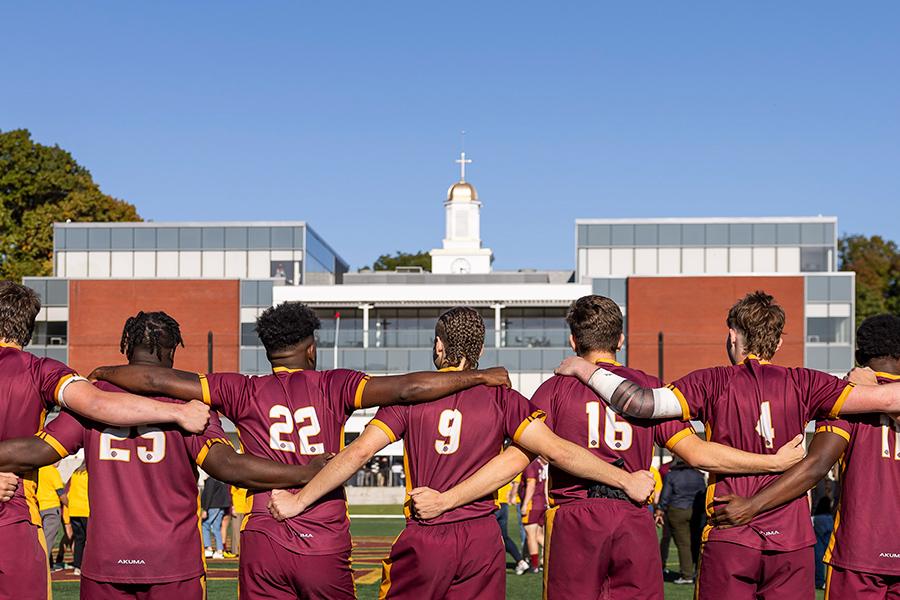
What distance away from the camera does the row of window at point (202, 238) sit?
2339 inches

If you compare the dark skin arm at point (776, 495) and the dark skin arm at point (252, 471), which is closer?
the dark skin arm at point (252, 471)

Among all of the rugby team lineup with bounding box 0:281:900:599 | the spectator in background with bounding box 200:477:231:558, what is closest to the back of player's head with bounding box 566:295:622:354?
the rugby team lineup with bounding box 0:281:900:599

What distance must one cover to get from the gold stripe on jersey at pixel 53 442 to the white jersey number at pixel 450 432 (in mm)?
1920

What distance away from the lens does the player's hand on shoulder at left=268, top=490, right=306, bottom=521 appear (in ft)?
19.8

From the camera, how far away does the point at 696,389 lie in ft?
20.3

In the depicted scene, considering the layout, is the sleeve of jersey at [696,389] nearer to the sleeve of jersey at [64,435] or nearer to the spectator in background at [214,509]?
the sleeve of jersey at [64,435]

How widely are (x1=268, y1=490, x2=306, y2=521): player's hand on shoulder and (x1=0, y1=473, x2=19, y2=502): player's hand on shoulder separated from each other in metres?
1.30

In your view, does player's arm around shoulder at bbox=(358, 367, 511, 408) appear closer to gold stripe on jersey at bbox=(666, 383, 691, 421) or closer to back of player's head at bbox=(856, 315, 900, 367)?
gold stripe on jersey at bbox=(666, 383, 691, 421)

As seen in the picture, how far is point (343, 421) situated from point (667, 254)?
182 ft

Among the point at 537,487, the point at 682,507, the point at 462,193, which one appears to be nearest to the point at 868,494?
the point at 682,507

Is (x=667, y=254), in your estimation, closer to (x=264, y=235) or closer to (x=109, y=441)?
(x=264, y=235)

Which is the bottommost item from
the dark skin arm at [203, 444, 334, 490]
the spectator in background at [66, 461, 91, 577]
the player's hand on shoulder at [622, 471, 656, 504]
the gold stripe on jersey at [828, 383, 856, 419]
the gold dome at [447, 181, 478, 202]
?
the spectator in background at [66, 461, 91, 577]

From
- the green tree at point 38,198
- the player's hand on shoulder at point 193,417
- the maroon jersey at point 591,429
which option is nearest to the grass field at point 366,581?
the maroon jersey at point 591,429

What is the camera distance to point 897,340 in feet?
21.9
